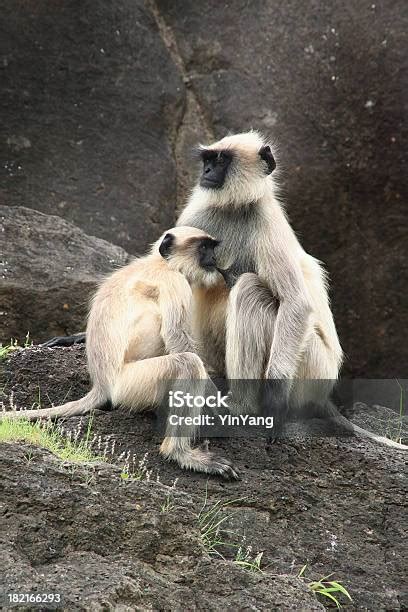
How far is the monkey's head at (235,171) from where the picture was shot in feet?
21.4

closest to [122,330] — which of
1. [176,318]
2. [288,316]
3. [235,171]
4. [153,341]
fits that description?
[153,341]

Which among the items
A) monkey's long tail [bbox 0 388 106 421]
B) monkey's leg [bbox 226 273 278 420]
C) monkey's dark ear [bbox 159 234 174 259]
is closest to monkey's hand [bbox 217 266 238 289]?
monkey's leg [bbox 226 273 278 420]

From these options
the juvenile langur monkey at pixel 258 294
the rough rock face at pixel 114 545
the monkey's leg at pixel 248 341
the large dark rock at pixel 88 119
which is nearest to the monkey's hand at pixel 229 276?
the juvenile langur monkey at pixel 258 294

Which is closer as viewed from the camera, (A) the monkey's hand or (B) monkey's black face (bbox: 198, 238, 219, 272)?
(B) monkey's black face (bbox: 198, 238, 219, 272)

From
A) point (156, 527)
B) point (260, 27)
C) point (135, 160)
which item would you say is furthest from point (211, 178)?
point (260, 27)

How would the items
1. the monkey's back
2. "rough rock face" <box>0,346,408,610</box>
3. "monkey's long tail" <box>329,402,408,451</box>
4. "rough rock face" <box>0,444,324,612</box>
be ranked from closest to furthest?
"rough rock face" <box>0,444,324,612</box> → "rough rock face" <box>0,346,408,610</box> → the monkey's back → "monkey's long tail" <box>329,402,408,451</box>

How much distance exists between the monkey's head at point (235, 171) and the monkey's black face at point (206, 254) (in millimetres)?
418

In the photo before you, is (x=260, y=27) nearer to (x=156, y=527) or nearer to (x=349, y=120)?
(x=349, y=120)

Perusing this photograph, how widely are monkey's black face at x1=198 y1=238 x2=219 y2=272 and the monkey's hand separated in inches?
7.3

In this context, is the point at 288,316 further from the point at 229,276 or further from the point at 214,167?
the point at 214,167

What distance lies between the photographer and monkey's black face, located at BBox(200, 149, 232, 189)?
653 centimetres

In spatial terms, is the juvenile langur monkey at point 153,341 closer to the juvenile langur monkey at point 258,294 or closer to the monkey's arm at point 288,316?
the juvenile langur monkey at point 258,294

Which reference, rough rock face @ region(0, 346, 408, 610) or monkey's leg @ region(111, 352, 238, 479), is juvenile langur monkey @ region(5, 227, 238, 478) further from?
rough rock face @ region(0, 346, 408, 610)

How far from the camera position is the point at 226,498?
17.9 ft
